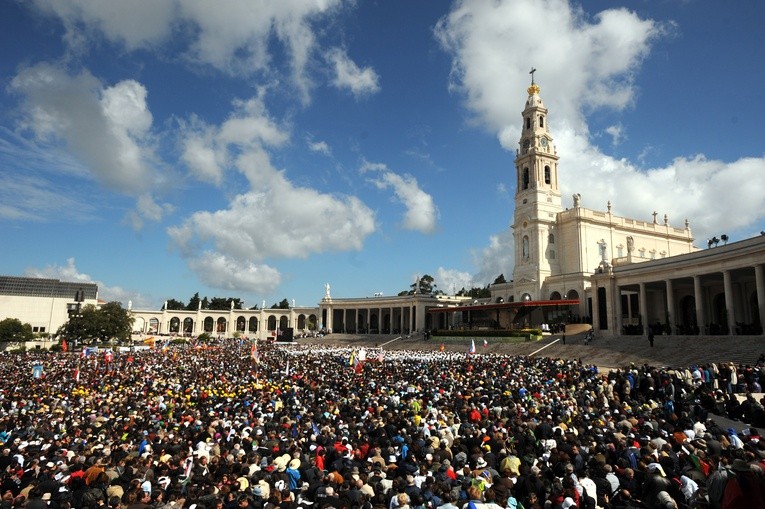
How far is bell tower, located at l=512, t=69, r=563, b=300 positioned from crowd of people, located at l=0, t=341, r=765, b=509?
133 feet

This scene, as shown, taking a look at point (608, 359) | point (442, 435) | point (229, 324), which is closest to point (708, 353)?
point (608, 359)

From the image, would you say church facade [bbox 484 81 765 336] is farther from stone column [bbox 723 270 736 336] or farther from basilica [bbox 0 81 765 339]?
stone column [bbox 723 270 736 336]

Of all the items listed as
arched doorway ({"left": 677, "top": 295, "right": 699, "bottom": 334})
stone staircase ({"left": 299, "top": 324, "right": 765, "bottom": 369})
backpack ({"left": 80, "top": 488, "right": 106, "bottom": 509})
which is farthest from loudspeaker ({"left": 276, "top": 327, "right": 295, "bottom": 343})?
backpack ({"left": 80, "top": 488, "right": 106, "bottom": 509})

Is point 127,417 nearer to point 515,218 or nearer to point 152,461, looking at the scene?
point 152,461

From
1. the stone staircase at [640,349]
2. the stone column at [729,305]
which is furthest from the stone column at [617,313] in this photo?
the stone column at [729,305]

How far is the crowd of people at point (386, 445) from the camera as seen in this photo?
8133mm

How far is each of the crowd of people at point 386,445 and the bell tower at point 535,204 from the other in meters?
40.4

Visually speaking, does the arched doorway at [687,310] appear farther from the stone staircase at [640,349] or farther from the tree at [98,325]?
the tree at [98,325]

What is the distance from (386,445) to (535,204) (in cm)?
5385

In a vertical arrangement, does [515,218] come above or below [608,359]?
above

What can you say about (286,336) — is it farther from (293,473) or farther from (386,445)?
(293,473)

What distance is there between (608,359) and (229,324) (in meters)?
84.0

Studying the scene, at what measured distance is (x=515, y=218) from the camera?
63.7m

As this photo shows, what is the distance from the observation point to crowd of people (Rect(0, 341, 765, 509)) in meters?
8.13
